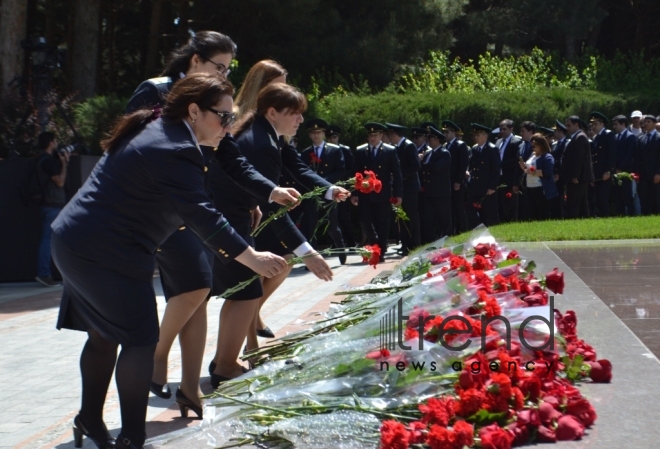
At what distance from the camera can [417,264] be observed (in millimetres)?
6875

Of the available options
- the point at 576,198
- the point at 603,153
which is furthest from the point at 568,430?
the point at 603,153

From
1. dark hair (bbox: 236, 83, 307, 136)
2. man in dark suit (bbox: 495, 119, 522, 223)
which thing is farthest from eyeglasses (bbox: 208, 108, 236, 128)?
man in dark suit (bbox: 495, 119, 522, 223)

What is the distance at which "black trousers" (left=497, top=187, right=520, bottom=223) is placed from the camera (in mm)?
17062

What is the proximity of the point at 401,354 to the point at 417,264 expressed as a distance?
2.67 metres

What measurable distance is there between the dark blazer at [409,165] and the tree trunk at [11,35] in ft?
21.1

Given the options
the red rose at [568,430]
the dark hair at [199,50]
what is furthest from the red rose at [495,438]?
the dark hair at [199,50]

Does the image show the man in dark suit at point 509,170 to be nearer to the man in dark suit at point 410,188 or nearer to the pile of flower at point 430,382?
the man in dark suit at point 410,188

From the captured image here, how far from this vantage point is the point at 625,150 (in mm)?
18031

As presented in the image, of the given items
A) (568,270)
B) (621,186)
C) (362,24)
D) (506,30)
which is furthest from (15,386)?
(506,30)

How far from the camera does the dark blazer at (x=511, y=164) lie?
1680 cm

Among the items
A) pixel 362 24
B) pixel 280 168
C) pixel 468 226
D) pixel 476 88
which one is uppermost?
pixel 362 24

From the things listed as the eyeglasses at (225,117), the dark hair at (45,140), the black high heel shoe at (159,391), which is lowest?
the black high heel shoe at (159,391)

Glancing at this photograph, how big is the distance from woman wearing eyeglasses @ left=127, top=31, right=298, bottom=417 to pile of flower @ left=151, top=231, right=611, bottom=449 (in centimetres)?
44

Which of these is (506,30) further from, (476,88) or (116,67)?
(116,67)
